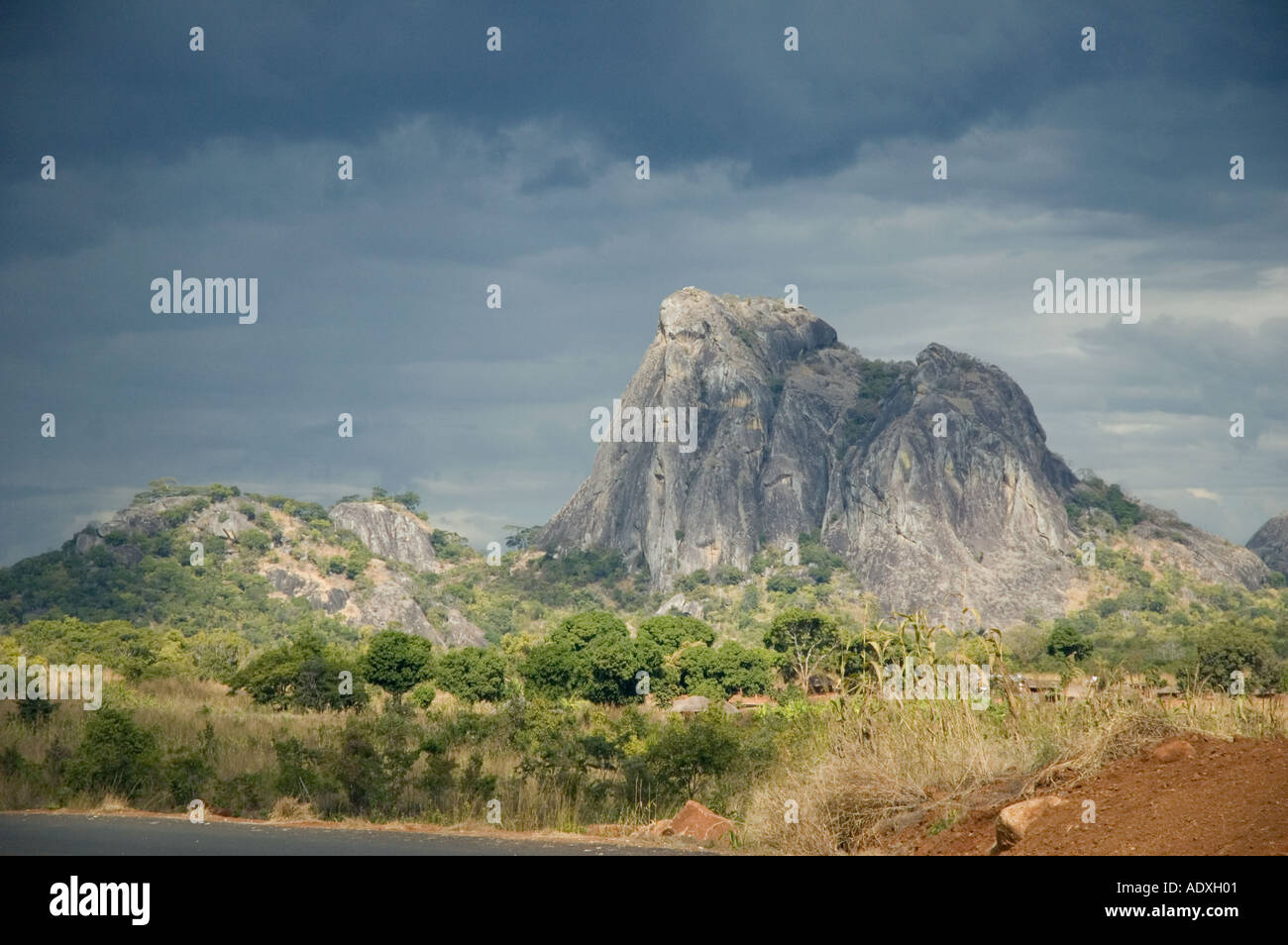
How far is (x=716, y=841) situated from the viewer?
15969mm

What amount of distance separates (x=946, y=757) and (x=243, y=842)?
28.0 feet

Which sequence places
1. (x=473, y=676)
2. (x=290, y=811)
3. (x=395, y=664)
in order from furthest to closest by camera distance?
(x=395, y=664) → (x=473, y=676) → (x=290, y=811)

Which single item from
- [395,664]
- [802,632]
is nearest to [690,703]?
[395,664]

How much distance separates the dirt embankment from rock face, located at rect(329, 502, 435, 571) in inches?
6844

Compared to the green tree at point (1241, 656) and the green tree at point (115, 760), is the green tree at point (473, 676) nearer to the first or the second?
the green tree at point (1241, 656)

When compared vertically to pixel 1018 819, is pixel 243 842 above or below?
below

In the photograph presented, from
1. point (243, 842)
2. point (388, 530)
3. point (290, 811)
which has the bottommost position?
point (290, 811)

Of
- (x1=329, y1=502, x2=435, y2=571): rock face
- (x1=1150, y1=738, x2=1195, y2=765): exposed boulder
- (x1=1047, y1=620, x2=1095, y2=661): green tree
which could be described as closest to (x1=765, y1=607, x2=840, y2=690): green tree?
(x1=1047, y1=620, x2=1095, y2=661): green tree

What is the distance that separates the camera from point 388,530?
189875 millimetres

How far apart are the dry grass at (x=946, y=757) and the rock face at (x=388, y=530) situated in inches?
6730

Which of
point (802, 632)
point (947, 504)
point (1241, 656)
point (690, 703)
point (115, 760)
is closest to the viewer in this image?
point (115, 760)

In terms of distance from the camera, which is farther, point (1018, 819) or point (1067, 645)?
point (1067, 645)

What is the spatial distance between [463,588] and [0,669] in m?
139

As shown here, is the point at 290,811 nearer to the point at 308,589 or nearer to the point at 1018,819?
the point at 1018,819
